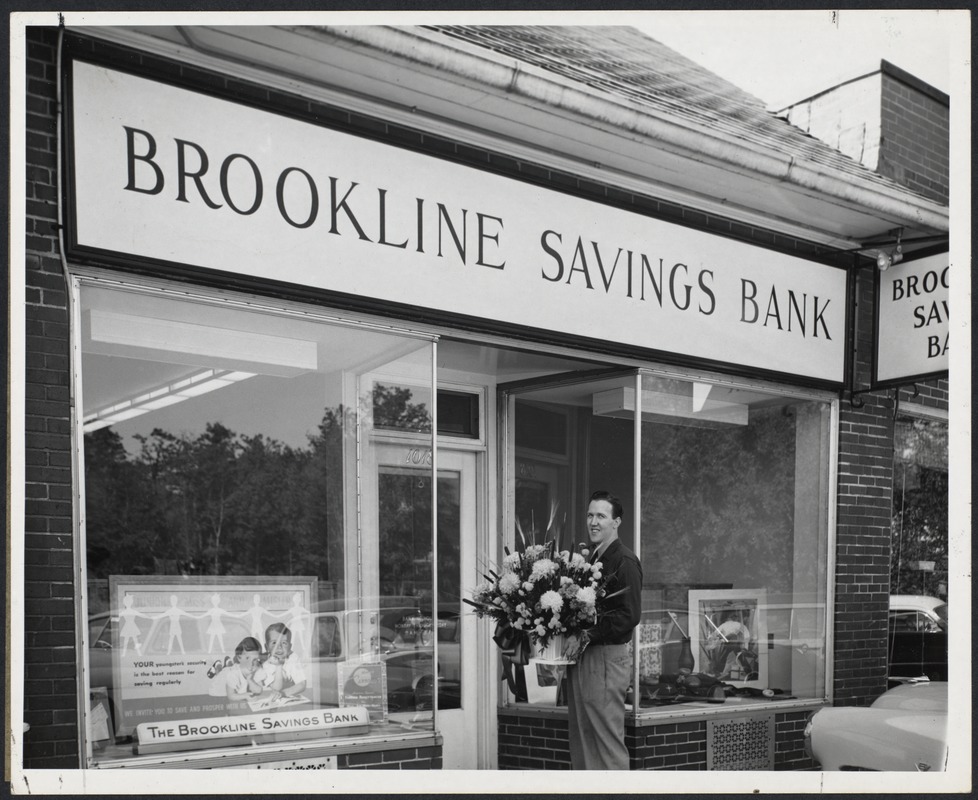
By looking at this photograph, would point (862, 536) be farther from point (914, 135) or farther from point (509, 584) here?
point (509, 584)

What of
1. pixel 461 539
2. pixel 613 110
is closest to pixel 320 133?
pixel 613 110

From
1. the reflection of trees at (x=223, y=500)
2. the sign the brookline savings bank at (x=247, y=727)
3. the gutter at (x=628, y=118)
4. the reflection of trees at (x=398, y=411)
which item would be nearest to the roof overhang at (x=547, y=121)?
the gutter at (x=628, y=118)

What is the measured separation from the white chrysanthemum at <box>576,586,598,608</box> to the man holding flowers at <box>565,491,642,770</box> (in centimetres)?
17

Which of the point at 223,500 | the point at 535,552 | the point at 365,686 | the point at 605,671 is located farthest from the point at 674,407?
the point at 223,500

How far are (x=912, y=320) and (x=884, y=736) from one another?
4023 mm

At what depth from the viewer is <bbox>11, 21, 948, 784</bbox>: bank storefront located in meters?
5.49

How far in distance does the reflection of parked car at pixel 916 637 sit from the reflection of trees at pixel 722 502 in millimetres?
→ 1424

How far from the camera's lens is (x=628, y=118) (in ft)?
22.7

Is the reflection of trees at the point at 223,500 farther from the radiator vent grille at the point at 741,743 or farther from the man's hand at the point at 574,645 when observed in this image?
the radiator vent grille at the point at 741,743

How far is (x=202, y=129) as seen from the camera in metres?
5.66

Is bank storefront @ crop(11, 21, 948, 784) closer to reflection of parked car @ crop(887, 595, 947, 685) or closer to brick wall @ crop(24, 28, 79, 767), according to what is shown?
brick wall @ crop(24, 28, 79, 767)

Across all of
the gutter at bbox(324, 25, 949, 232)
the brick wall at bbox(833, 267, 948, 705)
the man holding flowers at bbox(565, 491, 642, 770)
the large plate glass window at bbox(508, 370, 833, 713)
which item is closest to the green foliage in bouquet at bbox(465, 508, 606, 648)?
the man holding flowers at bbox(565, 491, 642, 770)

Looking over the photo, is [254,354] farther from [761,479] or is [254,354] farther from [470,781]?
[761,479]

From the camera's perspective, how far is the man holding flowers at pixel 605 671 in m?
6.67
